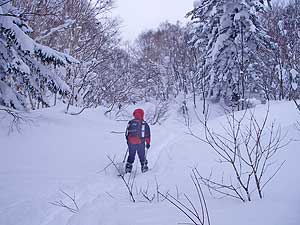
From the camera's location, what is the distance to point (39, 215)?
4.29 meters

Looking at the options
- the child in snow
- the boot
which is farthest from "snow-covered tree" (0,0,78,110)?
the boot

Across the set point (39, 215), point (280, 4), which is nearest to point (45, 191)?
point (39, 215)

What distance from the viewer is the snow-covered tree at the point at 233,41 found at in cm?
1536

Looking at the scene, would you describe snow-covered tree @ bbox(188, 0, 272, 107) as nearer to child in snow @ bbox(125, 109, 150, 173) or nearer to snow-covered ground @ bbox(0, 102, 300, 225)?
snow-covered ground @ bbox(0, 102, 300, 225)

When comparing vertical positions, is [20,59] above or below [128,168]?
above

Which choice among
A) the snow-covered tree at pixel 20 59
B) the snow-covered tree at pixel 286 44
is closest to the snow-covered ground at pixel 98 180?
the snow-covered tree at pixel 20 59

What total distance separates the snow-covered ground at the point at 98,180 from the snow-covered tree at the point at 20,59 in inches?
41.4

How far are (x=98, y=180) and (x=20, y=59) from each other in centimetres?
385

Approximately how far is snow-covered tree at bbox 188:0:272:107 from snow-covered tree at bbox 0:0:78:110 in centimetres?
1025

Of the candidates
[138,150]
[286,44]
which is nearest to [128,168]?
[138,150]

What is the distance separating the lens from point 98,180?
6277 millimetres

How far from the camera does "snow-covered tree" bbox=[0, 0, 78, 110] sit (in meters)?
6.82

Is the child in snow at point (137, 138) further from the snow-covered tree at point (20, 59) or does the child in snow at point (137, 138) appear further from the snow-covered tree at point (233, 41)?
the snow-covered tree at point (233, 41)

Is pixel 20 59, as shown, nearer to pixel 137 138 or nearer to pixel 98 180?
pixel 137 138
